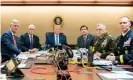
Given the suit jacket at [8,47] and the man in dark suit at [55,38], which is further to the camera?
the man in dark suit at [55,38]

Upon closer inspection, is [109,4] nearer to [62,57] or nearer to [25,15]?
[25,15]

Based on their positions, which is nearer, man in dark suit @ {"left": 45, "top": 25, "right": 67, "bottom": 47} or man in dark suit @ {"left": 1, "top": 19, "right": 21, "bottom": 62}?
man in dark suit @ {"left": 1, "top": 19, "right": 21, "bottom": 62}

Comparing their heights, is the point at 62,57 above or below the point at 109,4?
below

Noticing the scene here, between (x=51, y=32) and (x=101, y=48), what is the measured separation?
8.84ft

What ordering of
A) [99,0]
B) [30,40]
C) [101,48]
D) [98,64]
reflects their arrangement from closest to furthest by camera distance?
[98,64], [101,48], [30,40], [99,0]

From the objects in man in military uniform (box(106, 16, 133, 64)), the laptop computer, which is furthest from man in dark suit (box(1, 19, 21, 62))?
the laptop computer

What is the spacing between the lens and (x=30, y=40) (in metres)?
6.27

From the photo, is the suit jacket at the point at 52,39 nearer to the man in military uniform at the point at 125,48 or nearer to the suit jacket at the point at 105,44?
the suit jacket at the point at 105,44

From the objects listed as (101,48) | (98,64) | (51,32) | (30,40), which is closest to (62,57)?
(98,64)

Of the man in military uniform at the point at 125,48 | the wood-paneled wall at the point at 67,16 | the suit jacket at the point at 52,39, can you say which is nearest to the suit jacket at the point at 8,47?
the man in military uniform at the point at 125,48

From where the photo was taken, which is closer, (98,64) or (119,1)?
(98,64)

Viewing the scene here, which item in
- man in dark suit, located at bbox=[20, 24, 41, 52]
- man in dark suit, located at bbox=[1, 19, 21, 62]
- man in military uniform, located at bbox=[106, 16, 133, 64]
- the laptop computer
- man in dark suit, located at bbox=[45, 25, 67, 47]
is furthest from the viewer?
man in dark suit, located at bbox=[45, 25, 67, 47]

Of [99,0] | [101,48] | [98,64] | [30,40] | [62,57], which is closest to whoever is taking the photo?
[62,57]

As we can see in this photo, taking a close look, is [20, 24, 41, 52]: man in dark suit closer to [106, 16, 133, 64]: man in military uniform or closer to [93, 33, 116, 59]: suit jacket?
[93, 33, 116, 59]: suit jacket
